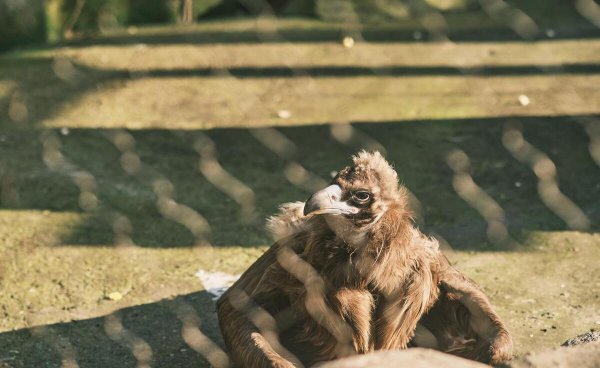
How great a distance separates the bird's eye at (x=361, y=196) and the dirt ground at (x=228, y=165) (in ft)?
2.90

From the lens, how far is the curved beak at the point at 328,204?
282cm

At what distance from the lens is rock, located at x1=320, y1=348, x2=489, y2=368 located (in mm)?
2162

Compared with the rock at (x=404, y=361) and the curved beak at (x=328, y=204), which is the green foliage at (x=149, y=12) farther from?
the rock at (x=404, y=361)

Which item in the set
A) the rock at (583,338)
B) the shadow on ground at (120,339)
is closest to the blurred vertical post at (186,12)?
the shadow on ground at (120,339)

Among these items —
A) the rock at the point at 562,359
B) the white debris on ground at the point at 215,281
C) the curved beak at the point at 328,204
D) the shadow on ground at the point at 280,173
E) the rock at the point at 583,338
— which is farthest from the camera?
→ the shadow on ground at the point at 280,173

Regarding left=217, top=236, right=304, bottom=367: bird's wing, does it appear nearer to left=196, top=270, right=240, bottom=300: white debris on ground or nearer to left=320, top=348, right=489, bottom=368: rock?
left=196, top=270, right=240, bottom=300: white debris on ground

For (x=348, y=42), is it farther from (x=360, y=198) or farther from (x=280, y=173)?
(x=360, y=198)

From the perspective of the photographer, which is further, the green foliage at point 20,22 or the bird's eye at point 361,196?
the green foliage at point 20,22

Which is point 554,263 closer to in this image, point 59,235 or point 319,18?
point 59,235

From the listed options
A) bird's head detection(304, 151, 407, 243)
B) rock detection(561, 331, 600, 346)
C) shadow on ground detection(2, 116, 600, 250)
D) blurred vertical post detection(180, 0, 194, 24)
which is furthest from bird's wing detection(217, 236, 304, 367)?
blurred vertical post detection(180, 0, 194, 24)

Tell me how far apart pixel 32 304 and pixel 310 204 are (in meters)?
1.48

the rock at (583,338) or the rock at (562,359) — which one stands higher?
the rock at (562,359)

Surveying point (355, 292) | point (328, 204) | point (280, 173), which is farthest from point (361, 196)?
point (280, 173)

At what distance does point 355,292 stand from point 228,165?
2.18 meters
